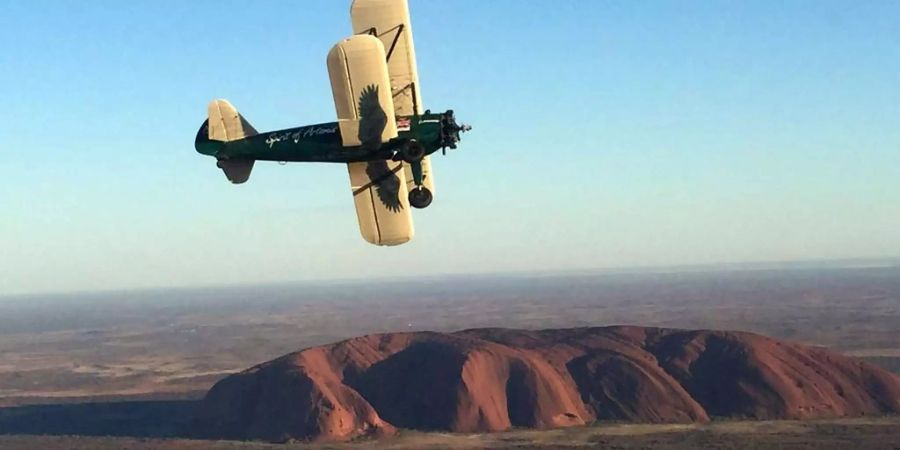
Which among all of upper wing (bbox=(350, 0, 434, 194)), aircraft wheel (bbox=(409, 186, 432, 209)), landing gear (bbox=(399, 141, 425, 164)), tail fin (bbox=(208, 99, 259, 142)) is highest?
upper wing (bbox=(350, 0, 434, 194))

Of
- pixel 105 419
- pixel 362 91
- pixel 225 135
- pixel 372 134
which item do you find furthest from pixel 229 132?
pixel 105 419

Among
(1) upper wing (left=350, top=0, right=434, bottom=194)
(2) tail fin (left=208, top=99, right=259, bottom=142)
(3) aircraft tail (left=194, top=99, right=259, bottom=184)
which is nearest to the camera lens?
(1) upper wing (left=350, top=0, right=434, bottom=194)

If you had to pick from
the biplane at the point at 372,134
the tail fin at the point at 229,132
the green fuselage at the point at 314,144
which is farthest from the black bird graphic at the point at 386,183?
the tail fin at the point at 229,132

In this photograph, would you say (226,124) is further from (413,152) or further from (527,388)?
(527,388)

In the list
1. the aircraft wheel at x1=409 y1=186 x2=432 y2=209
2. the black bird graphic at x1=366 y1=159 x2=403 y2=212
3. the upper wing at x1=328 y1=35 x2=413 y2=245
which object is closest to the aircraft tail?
the black bird graphic at x1=366 y1=159 x2=403 y2=212

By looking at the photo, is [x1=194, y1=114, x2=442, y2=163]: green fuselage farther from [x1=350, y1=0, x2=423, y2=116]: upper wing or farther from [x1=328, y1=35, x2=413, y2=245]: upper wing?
[x1=350, y1=0, x2=423, y2=116]: upper wing
